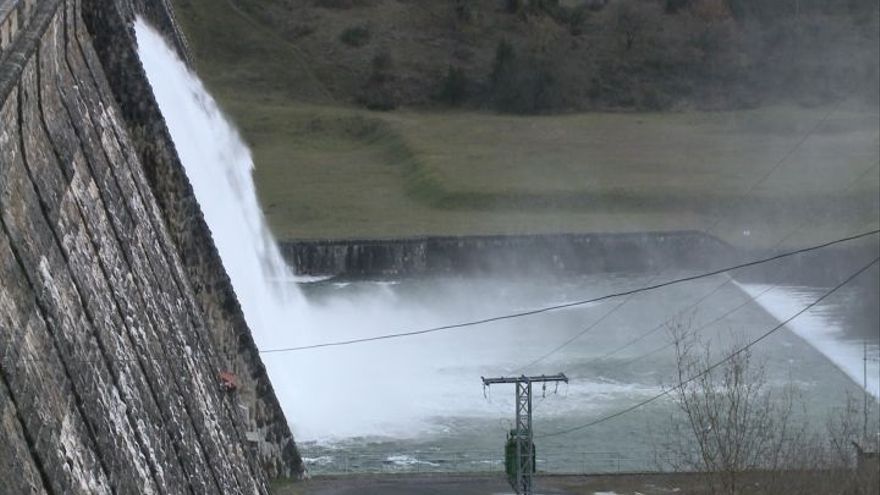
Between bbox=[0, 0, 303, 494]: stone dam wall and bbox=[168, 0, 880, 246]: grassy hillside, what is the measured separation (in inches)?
1217

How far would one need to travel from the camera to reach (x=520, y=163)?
194ft

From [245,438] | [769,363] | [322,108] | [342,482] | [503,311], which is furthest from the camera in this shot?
[322,108]

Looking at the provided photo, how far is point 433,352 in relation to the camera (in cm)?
3575

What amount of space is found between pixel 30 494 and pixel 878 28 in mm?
67708

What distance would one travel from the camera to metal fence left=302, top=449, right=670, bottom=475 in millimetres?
25781

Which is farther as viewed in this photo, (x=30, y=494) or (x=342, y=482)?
(x=342, y=482)

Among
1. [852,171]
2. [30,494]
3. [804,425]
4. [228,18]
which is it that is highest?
[228,18]

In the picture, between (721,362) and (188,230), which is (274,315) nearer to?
(721,362)

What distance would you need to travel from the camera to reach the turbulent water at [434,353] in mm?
27828

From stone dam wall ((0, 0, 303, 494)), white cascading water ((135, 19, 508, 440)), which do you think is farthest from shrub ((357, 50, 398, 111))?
stone dam wall ((0, 0, 303, 494))

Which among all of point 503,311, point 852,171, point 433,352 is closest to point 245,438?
point 433,352

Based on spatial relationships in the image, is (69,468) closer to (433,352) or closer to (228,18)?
(433,352)

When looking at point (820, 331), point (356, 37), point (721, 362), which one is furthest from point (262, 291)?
point (356, 37)

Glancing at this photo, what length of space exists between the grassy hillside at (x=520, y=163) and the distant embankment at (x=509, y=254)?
90cm
